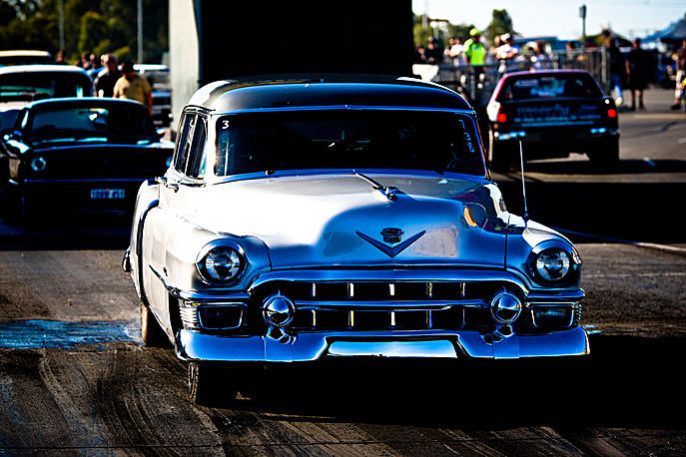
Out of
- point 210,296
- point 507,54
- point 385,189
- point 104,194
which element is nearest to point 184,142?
point 385,189

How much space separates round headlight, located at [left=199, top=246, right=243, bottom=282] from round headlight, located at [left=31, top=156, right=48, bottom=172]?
8.61m

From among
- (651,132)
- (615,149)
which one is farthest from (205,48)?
(651,132)

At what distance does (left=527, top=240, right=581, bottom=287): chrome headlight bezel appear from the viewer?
19.7 ft

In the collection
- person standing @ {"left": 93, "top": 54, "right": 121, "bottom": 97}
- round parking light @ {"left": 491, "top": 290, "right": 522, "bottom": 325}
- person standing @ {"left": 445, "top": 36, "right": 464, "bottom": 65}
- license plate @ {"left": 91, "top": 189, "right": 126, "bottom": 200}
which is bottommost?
license plate @ {"left": 91, "top": 189, "right": 126, "bottom": 200}

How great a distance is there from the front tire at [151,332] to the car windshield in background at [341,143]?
52.0 inches

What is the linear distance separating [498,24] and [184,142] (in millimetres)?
168987

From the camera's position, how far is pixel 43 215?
1421cm

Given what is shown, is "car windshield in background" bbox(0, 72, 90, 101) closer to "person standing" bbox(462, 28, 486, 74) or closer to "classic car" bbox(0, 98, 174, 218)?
"classic car" bbox(0, 98, 174, 218)

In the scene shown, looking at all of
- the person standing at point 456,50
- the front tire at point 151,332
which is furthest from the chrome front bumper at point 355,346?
the person standing at point 456,50

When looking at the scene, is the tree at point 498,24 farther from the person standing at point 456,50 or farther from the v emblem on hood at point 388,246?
the v emblem on hood at point 388,246

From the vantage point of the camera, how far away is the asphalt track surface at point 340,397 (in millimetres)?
5648

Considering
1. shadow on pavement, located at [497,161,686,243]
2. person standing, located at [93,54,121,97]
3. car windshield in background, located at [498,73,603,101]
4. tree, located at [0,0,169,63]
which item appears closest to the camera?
shadow on pavement, located at [497,161,686,243]

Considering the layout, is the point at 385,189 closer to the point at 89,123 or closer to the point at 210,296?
the point at 210,296

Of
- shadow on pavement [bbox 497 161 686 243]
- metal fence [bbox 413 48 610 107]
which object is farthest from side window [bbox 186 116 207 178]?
metal fence [bbox 413 48 610 107]
